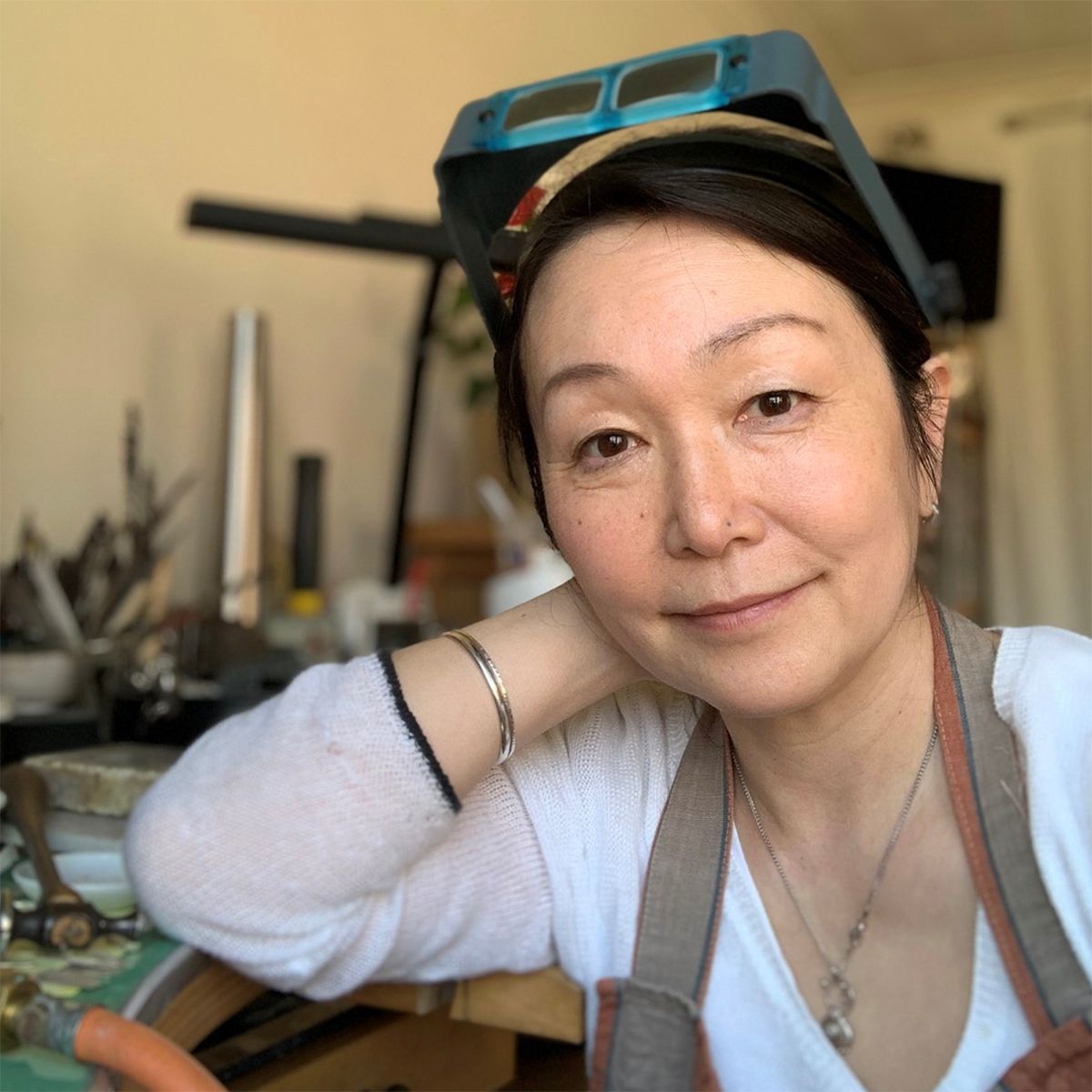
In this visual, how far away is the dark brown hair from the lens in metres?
0.67

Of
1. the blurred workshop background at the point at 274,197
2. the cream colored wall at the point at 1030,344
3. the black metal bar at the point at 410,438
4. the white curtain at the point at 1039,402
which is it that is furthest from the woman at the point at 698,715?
the white curtain at the point at 1039,402

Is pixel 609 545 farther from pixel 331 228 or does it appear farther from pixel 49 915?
pixel 331 228

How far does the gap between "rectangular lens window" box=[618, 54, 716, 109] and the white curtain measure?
2.28 metres

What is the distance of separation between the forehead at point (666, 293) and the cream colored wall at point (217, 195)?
1.19 ft

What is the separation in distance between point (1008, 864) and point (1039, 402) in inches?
108

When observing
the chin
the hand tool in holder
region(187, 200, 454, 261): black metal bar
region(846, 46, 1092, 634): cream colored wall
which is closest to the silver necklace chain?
the chin

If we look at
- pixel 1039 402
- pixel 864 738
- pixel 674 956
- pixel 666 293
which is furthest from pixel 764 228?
pixel 1039 402

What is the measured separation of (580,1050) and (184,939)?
310 millimetres

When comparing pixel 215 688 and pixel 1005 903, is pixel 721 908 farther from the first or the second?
pixel 215 688

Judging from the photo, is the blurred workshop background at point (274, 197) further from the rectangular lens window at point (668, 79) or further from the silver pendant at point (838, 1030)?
the silver pendant at point (838, 1030)

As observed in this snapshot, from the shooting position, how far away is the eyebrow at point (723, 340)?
631 millimetres

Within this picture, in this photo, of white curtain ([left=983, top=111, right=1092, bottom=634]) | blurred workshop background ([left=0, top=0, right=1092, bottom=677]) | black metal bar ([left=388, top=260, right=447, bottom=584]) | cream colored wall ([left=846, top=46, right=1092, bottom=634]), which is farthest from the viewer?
white curtain ([left=983, top=111, right=1092, bottom=634])

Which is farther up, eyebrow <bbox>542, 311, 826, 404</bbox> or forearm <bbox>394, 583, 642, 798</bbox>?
eyebrow <bbox>542, 311, 826, 404</bbox>

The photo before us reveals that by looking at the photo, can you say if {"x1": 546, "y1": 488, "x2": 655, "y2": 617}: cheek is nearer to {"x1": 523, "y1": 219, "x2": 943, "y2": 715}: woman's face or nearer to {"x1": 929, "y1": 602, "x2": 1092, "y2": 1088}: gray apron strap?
{"x1": 523, "y1": 219, "x2": 943, "y2": 715}: woman's face
